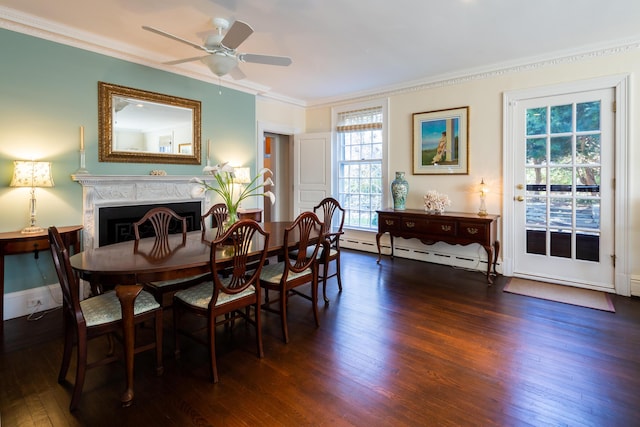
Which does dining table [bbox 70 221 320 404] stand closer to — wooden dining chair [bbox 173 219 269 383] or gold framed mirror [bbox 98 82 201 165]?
wooden dining chair [bbox 173 219 269 383]

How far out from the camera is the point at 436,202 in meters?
4.50

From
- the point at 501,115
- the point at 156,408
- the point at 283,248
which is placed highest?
the point at 501,115

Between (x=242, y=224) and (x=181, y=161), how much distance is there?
2655 millimetres

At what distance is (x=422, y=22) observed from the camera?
3.08 metres

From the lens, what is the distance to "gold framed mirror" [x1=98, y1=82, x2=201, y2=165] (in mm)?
3607

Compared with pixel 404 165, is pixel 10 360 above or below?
below

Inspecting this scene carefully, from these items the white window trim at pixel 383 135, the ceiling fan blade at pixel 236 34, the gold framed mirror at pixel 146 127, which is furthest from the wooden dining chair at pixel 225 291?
the white window trim at pixel 383 135

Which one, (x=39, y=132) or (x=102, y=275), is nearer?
(x=102, y=275)

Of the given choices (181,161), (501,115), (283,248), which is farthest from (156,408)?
(501,115)

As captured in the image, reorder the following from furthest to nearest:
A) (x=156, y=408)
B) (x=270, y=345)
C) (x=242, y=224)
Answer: (x=270, y=345), (x=242, y=224), (x=156, y=408)

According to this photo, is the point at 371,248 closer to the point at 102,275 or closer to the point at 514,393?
the point at 514,393

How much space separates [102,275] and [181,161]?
270cm

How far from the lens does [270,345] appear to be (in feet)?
8.23

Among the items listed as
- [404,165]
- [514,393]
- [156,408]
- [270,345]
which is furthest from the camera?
[404,165]
